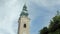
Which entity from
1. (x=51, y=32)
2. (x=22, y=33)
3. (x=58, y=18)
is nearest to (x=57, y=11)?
(x=58, y=18)

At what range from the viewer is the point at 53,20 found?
75.0 ft

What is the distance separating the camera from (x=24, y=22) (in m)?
71.3

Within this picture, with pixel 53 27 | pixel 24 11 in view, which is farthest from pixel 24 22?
pixel 53 27

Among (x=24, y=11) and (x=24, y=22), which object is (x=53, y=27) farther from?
(x=24, y=11)

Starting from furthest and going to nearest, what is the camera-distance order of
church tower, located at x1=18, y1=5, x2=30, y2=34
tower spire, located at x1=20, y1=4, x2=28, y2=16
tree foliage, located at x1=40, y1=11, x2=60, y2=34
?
tower spire, located at x1=20, y1=4, x2=28, y2=16 < church tower, located at x1=18, y1=5, x2=30, y2=34 < tree foliage, located at x1=40, y1=11, x2=60, y2=34

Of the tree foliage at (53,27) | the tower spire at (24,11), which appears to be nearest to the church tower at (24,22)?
the tower spire at (24,11)

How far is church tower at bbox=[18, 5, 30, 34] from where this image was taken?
69750 millimetres

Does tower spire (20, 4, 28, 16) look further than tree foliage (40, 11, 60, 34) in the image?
Yes

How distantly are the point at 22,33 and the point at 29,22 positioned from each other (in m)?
4.00

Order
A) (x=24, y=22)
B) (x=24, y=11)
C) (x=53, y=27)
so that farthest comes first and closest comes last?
1. (x=24, y=11)
2. (x=24, y=22)
3. (x=53, y=27)

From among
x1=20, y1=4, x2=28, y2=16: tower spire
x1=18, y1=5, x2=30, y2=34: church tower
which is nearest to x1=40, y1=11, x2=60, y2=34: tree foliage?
x1=18, y1=5, x2=30, y2=34: church tower

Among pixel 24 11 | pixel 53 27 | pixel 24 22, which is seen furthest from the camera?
pixel 24 11

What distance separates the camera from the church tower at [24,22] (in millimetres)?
69750

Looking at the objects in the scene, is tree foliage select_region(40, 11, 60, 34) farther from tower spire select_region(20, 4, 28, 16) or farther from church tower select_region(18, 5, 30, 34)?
tower spire select_region(20, 4, 28, 16)
